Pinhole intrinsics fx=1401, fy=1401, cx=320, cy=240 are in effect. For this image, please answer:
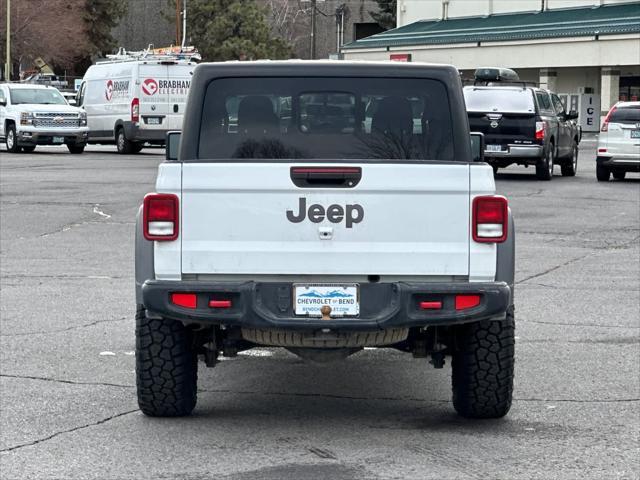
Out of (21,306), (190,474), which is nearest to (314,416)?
(190,474)

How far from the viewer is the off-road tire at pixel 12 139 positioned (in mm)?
37938

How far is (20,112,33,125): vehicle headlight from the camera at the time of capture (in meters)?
37.0

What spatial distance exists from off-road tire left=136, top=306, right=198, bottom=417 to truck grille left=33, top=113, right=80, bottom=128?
3053cm

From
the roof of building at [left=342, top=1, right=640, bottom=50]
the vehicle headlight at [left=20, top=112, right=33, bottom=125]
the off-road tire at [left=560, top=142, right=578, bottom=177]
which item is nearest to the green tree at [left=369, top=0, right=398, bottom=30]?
the roof of building at [left=342, top=1, right=640, bottom=50]

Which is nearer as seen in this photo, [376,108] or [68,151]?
[376,108]

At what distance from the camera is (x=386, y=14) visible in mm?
94750

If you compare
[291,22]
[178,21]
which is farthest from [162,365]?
[291,22]

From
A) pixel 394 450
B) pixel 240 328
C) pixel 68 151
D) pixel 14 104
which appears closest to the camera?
pixel 394 450

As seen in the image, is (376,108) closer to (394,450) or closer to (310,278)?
(310,278)

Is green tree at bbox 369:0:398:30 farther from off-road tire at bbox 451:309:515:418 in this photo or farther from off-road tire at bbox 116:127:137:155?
off-road tire at bbox 451:309:515:418

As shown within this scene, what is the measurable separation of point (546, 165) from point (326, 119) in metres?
21.8

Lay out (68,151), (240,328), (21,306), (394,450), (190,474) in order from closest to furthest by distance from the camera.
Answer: (190,474), (394,450), (240,328), (21,306), (68,151)

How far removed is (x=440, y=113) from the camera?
7234 millimetres

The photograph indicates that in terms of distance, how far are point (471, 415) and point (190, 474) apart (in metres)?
1.82
